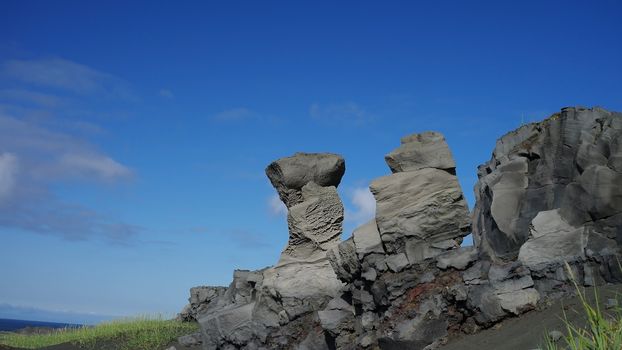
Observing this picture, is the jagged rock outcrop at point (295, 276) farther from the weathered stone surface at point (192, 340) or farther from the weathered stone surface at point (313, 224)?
the weathered stone surface at point (192, 340)

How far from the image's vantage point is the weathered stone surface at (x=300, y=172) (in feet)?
56.0

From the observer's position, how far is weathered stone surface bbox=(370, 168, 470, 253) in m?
13.0

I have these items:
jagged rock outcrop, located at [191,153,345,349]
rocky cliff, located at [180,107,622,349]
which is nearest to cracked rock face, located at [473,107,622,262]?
rocky cliff, located at [180,107,622,349]

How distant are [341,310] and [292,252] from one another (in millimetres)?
3429

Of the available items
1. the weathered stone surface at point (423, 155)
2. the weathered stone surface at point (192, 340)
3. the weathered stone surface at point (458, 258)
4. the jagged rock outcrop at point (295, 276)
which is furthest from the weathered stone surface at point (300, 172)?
the weathered stone surface at point (458, 258)

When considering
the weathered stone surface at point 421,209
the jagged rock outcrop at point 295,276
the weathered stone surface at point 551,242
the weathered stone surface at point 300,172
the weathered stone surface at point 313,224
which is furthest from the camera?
the weathered stone surface at point 300,172

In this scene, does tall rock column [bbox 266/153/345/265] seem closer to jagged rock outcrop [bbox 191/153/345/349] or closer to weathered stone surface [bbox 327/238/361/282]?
jagged rock outcrop [bbox 191/153/345/349]

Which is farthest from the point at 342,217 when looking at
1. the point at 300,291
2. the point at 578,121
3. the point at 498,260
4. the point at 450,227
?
the point at 578,121

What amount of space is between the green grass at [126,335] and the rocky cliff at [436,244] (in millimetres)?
4310

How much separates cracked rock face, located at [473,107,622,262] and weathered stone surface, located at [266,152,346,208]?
508 centimetres

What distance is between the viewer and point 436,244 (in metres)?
12.7

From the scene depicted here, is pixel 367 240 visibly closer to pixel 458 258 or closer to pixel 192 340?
pixel 458 258

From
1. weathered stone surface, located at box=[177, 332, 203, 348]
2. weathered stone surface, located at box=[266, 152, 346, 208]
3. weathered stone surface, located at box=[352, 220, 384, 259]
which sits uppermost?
weathered stone surface, located at box=[266, 152, 346, 208]

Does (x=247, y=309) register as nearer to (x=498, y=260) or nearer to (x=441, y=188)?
(x=441, y=188)
